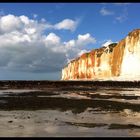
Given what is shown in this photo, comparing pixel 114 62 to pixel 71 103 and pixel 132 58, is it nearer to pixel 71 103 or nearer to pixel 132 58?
pixel 132 58

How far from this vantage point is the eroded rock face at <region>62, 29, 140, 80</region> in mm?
69938

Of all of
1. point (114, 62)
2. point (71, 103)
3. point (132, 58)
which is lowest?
point (71, 103)

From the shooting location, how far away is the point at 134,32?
7081cm

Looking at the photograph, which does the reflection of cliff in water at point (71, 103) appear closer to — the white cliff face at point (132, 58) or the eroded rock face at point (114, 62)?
the white cliff face at point (132, 58)

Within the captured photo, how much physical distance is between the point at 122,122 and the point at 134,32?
5981 centimetres

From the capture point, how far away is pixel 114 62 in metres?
87.6

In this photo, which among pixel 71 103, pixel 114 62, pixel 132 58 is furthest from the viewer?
pixel 114 62

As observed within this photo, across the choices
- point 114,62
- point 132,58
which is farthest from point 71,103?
point 114,62

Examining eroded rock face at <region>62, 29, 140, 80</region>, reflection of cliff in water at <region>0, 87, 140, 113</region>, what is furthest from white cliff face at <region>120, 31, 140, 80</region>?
reflection of cliff in water at <region>0, 87, 140, 113</region>

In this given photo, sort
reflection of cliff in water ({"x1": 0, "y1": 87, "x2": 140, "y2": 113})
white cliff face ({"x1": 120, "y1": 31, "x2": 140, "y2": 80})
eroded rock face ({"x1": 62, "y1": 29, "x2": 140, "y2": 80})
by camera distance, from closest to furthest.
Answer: reflection of cliff in water ({"x1": 0, "y1": 87, "x2": 140, "y2": 113}), white cliff face ({"x1": 120, "y1": 31, "x2": 140, "y2": 80}), eroded rock face ({"x1": 62, "y1": 29, "x2": 140, "y2": 80})

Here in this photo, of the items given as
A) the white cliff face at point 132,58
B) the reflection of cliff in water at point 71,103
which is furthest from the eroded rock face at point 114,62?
the reflection of cliff in water at point 71,103

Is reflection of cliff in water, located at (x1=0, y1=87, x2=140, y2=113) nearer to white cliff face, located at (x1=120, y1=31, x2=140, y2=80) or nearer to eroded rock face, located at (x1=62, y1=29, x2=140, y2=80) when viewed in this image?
white cliff face, located at (x1=120, y1=31, x2=140, y2=80)

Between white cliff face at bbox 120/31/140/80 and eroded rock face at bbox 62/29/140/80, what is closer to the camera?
white cliff face at bbox 120/31/140/80

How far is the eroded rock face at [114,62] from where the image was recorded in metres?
69.9
